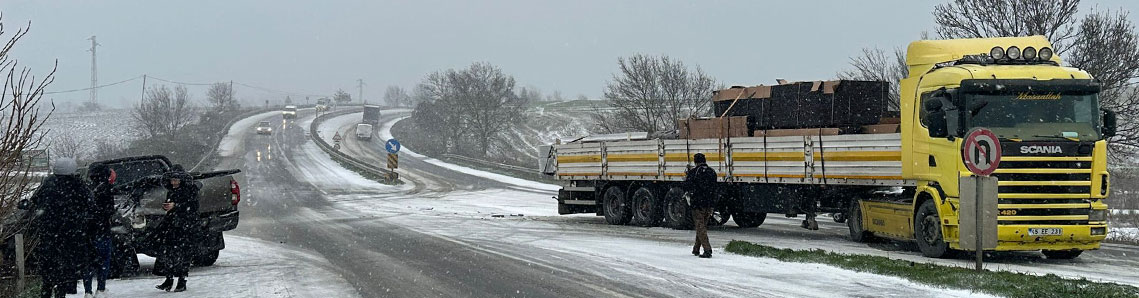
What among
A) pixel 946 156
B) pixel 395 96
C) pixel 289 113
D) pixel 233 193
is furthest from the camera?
pixel 395 96

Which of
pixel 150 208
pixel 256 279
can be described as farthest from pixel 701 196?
pixel 150 208

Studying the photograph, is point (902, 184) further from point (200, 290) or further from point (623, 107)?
point (623, 107)

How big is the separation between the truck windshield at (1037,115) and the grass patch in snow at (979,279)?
7.39 feet

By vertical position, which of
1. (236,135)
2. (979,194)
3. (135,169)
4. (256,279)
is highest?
(236,135)

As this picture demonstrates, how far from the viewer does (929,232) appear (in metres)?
13.1

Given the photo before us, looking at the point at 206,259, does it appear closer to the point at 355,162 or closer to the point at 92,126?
the point at 355,162

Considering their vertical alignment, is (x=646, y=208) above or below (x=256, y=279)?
above

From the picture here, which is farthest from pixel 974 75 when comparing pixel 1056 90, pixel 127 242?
pixel 127 242

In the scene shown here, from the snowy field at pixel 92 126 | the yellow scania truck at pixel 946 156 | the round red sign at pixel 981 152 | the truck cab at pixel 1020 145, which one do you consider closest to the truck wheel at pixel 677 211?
the yellow scania truck at pixel 946 156

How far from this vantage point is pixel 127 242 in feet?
38.6

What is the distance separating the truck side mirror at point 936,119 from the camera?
41.4ft

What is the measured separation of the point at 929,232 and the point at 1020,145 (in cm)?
185

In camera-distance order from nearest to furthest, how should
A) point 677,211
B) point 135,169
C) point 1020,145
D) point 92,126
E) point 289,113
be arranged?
point 1020,145
point 135,169
point 677,211
point 92,126
point 289,113

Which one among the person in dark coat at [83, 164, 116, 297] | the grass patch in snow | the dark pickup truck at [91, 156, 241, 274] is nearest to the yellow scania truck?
the grass patch in snow
